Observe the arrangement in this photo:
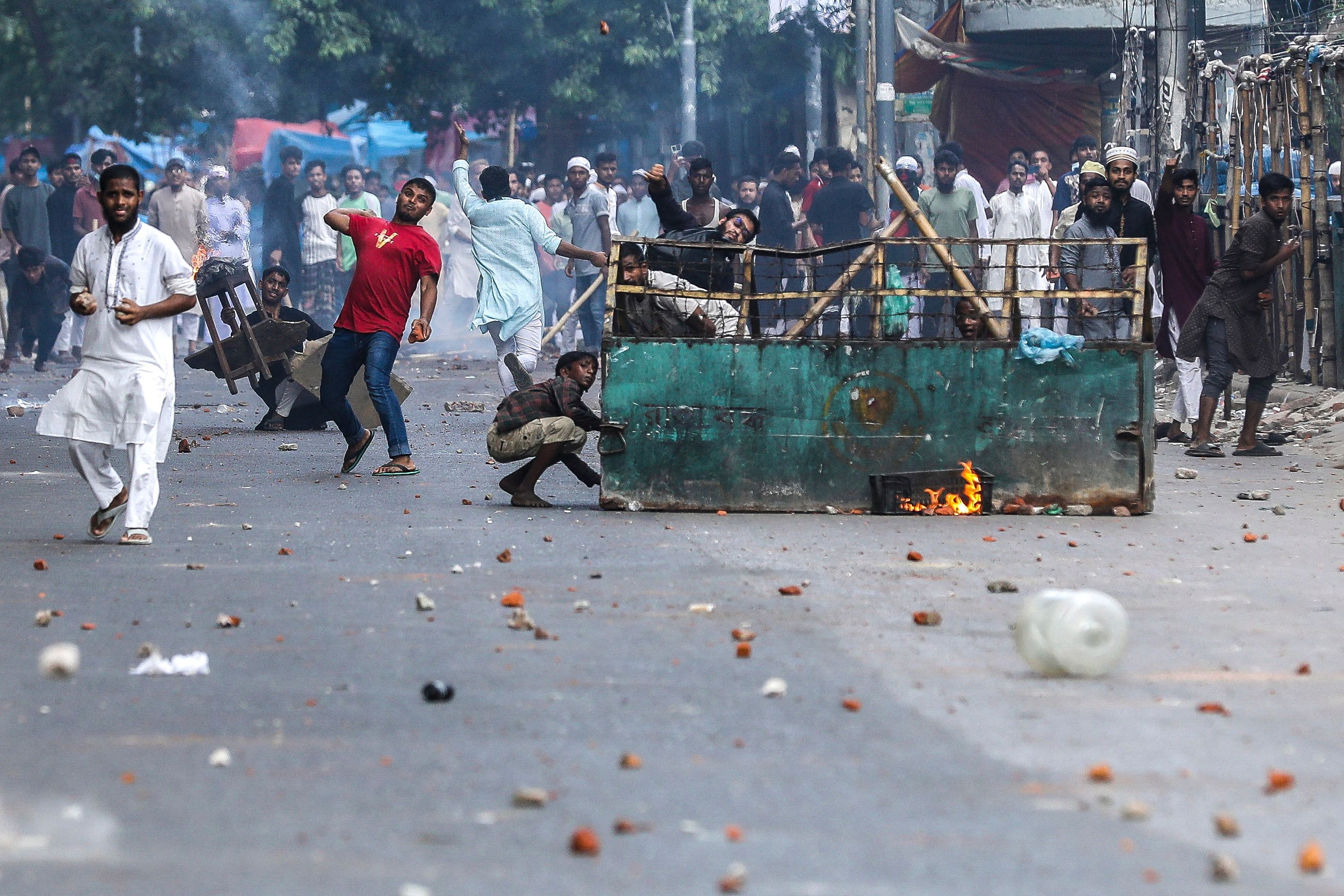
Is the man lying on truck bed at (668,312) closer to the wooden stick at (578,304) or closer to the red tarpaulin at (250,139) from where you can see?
the wooden stick at (578,304)

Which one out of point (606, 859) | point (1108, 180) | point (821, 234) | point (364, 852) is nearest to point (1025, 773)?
point (606, 859)

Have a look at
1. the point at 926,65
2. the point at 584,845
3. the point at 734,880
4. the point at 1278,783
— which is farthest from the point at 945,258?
the point at 926,65

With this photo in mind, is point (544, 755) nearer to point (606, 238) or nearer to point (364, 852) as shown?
point (364, 852)

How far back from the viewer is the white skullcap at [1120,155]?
461 inches

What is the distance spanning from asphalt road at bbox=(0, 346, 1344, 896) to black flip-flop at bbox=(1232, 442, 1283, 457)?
2.93 meters

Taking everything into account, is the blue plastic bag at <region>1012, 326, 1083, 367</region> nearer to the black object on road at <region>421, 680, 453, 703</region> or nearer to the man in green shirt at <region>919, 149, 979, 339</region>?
the black object on road at <region>421, 680, 453, 703</region>

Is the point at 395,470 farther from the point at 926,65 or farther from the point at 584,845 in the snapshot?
the point at 926,65

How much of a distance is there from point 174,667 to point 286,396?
7.84 m

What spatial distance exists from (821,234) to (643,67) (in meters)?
12.7

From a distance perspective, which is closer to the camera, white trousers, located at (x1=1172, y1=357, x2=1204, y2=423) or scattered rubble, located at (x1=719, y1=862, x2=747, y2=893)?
scattered rubble, located at (x1=719, y1=862, x2=747, y2=893)

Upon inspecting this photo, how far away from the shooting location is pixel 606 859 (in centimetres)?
366

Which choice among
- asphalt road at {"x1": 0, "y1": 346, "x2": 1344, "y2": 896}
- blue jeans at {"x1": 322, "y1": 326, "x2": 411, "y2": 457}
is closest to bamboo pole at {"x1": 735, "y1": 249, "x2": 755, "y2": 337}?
asphalt road at {"x1": 0, "y1": 346, "x2": 1344, "y2": 896}

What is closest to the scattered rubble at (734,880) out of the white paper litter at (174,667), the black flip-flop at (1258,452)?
the white paper litter at (174,667)

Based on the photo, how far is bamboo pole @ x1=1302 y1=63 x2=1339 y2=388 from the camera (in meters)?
13.5
